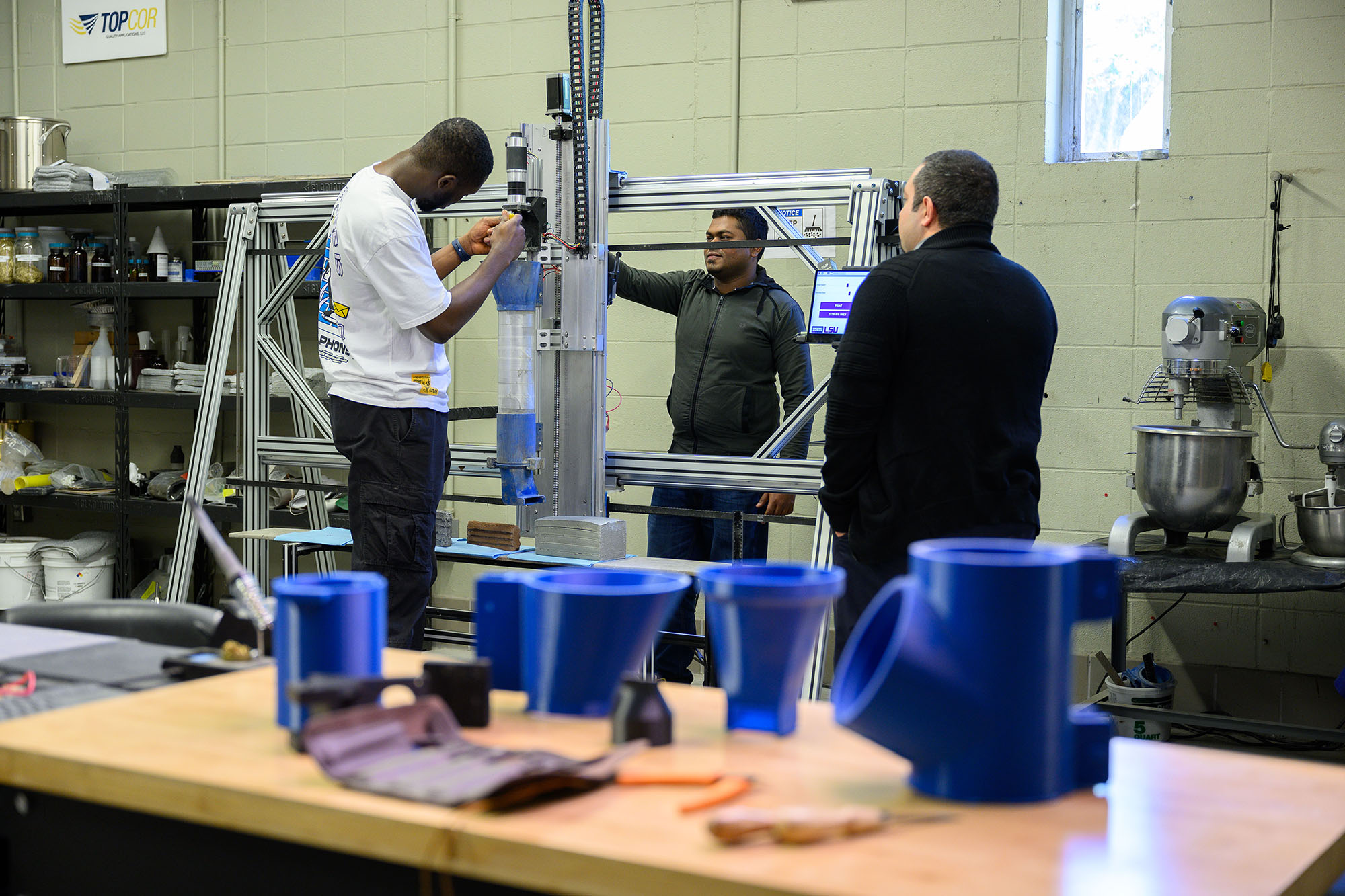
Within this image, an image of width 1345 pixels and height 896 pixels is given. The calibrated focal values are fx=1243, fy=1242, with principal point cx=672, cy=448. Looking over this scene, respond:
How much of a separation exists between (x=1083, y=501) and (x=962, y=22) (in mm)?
1576

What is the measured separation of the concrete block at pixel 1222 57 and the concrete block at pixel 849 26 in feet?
2.82

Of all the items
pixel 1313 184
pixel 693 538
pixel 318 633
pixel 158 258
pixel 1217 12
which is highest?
pixel 1217 12

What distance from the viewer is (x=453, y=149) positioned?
2.75 m

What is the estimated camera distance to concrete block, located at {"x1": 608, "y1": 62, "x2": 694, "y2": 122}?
4.37 meters

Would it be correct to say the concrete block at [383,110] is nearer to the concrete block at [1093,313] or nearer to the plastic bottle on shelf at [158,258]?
the plastic bottle on shelf at [158,258]

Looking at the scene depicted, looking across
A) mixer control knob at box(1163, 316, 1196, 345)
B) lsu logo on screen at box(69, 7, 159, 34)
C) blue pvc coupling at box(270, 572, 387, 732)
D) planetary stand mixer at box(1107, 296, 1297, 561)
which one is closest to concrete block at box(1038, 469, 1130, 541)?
planetary stand mixer at box(1107, 296, 1297, 561)

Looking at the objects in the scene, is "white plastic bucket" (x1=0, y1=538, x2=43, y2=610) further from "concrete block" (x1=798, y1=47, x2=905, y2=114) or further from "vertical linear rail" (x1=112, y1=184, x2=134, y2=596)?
"concrete block" (x1=798, y1=47, x2=905, y2=114)

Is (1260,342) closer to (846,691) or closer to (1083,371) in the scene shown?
(1083,371)

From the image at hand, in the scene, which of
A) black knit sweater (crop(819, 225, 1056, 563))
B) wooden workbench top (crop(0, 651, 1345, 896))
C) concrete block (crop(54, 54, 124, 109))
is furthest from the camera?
concrete block (crop(54, 54, 124, 109))

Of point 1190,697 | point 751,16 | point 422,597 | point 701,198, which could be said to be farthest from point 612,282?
point 1190,697

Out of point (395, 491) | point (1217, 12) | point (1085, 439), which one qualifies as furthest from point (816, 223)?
point (395, 491)

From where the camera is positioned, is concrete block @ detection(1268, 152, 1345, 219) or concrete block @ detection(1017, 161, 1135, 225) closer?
concrete block @ detection(1268, 152, 1345, 219)

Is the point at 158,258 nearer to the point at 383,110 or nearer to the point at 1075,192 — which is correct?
the point at 383,110

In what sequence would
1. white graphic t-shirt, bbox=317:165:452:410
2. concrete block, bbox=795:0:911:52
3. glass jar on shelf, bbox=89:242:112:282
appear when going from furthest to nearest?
glass jar on shelf, bbox=89:242:112:282 → concrete block, bbox=795:0:911:52 → white graphic t-shirt, bbox=317:165:452:410
